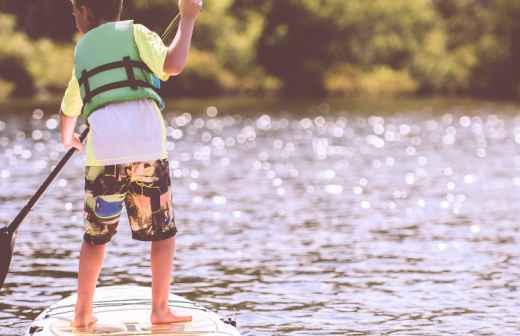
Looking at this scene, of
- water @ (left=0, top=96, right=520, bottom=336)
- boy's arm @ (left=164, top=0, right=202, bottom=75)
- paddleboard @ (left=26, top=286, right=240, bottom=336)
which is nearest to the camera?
boy's arm @ (left=164, top=0, right=202, bottom=75)

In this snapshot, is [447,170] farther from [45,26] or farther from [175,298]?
[45,26]

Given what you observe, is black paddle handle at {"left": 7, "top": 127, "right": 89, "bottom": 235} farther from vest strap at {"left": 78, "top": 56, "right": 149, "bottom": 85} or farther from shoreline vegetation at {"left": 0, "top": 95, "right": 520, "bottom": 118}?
shoreline vegetation at {"left": 0, "top": 95, "right": 520, "bottom": 118}

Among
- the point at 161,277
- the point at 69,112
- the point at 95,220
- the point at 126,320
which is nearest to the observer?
the point at 95,220

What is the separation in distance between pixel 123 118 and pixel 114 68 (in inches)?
12.3

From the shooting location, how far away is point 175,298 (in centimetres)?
848

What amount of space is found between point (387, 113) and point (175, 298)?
134 feet

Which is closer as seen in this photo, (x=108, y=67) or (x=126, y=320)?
(x=108, y=67)

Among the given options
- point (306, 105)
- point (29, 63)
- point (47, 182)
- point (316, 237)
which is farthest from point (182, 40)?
point (29, 63)

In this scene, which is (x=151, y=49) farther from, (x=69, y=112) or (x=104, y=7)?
(x=69, y=112)

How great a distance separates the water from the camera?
1023 cm

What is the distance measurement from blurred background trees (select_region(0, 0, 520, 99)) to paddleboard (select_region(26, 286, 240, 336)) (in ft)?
178

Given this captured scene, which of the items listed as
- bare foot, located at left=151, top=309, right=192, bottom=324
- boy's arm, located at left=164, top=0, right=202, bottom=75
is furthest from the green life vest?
bare foot, located at left=151, top=309, right=192, bottom=324

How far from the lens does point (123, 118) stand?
7.21 meters

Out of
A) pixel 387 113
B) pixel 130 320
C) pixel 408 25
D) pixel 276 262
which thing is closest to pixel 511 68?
pixel 408 25
